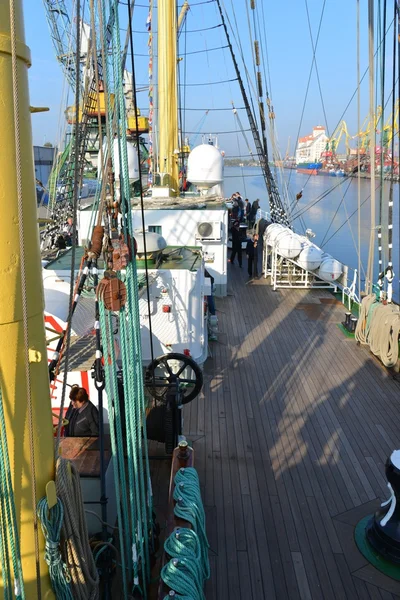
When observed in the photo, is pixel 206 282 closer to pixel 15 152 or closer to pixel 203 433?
pixel 203 433

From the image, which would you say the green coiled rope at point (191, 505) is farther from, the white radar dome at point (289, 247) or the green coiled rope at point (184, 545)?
the white radar dome at point (289, 247)

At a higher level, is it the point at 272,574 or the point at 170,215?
the point at 170,215

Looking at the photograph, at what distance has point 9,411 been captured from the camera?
1.73 m

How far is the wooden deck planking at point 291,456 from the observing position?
143 inches

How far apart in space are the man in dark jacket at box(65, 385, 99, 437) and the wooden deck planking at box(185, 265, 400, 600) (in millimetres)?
1278

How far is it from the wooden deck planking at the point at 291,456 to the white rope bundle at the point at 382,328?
0.28m

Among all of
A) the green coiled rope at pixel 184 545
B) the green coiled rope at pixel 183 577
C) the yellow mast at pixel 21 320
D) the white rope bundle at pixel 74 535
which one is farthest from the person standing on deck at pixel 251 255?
the yellow mast at pixel 21 320

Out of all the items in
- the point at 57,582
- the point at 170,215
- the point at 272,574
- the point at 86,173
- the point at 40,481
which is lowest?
the point at 272,574

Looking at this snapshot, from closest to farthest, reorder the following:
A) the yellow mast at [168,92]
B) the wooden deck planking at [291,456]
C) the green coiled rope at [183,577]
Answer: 1. the green coiled rope at [183,577]
2. the wooden deck planking at [291,456]
3. the yellow mast at [168,92]

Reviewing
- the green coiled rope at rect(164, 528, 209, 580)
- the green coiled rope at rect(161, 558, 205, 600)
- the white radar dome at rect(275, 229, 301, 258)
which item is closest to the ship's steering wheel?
the green coiled rope at rect(164, 528, 209, 580)

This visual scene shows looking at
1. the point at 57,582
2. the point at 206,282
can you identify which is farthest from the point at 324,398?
the point at 57,582

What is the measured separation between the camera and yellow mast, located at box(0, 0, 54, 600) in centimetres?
158

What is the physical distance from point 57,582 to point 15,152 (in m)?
1.66

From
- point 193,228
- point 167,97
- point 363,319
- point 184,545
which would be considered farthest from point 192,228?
point 184,545
